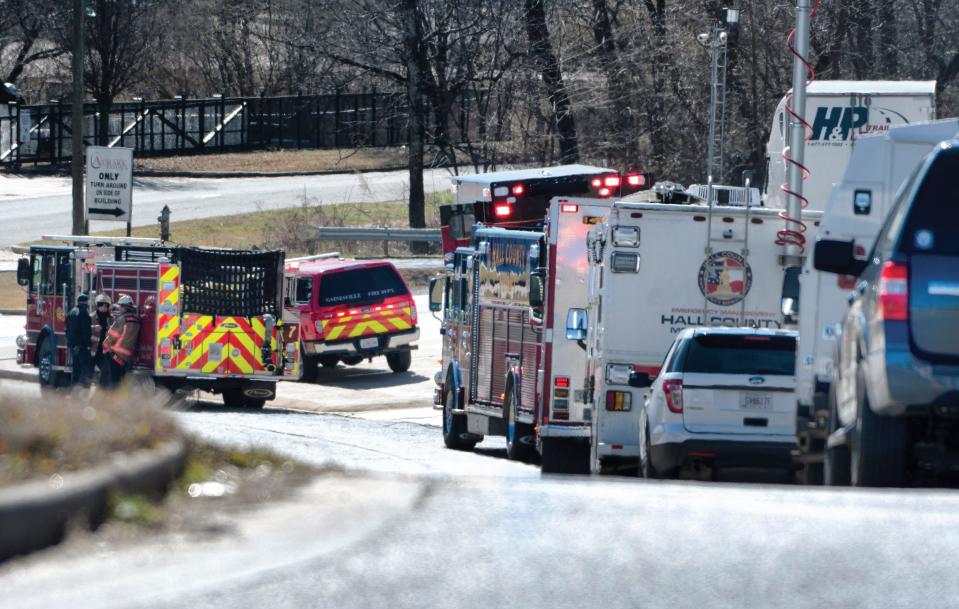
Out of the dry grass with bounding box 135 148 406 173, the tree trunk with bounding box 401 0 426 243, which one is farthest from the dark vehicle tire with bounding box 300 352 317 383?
the dry grass with bounding box 135 148 406 173

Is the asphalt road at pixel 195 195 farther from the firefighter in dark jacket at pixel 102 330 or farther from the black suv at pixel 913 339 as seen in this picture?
the black suv at pixel 913 339

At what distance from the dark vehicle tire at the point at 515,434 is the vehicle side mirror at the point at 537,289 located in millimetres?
1670

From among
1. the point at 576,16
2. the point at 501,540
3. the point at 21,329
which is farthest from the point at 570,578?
the point at 576,16

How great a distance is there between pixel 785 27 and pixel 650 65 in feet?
14.2

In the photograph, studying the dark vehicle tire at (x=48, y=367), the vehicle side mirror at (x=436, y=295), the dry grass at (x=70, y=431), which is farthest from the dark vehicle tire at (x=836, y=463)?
the dark vehicle tire at (x=48, y=367)

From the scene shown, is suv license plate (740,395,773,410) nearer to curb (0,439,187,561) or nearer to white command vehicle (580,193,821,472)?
white command vehicle (580,193,821,472)

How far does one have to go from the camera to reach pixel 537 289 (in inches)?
651

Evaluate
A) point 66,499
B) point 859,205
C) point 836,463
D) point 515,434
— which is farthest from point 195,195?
point 66,499

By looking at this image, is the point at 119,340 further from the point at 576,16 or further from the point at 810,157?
the point at 576,16

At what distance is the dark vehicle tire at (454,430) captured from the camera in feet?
65.9

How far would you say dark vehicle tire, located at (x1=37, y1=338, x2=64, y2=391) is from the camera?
25422mm

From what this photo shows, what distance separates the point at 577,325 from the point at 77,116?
65.2ft

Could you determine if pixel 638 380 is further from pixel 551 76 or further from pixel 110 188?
pixel 551 76

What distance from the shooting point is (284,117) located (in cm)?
6084
